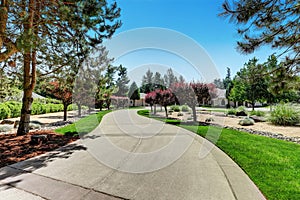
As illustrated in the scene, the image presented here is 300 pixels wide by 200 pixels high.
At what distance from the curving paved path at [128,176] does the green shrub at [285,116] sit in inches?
340

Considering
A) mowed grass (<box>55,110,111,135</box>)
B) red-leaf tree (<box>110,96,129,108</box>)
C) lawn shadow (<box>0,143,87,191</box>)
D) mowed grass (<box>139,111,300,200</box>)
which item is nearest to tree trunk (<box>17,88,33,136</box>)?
mowed grass (<box>55,110,111,135</box>)

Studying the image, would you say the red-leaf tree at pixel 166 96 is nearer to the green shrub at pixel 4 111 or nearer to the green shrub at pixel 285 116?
the green shrub at pixel 285 116

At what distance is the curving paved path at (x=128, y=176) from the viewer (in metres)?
2.72

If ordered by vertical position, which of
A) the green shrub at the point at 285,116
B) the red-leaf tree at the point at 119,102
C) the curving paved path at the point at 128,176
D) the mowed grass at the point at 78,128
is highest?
the red-leaf tree at the point at 119,102

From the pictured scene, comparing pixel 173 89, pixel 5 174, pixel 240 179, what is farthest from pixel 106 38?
pixel 173 89

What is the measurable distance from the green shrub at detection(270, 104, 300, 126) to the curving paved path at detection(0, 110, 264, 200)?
28.4 ft

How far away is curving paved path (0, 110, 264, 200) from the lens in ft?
8.91

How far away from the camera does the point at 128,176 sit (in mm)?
3412

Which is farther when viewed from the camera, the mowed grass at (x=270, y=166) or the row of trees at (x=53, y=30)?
the row of trees at (x=53, y=30)

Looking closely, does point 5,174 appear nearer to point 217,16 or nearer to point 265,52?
point 217,16

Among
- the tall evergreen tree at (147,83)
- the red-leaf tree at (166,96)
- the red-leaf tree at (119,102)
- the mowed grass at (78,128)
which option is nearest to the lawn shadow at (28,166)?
the mowed grass at (78,128)

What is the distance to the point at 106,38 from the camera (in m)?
6.66

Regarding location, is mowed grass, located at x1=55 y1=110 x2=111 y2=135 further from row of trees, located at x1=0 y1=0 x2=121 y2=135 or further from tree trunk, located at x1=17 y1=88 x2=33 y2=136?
row of trees, located at x1=0 y1=0 x2=121 y2=135

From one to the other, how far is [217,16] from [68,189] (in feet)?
16.2
